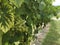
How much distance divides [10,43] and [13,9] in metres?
0.42

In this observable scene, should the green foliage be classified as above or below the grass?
above

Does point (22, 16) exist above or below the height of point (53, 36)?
above

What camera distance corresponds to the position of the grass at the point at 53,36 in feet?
15.1

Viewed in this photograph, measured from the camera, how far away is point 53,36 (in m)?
4.96

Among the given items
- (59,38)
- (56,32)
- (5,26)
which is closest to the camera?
(5,26)

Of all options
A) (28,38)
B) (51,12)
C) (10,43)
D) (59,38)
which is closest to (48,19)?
(51,12)

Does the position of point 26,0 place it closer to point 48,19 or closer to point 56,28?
point 48,19

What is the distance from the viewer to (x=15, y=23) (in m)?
2.39

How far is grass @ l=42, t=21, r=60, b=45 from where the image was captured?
462cm

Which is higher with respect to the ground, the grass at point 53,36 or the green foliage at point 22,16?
the green foliage at point 22,16

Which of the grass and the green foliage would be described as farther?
the grass

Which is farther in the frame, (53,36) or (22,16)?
(53,36)

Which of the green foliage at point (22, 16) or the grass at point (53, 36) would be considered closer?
the green foliage at point (22, 16)

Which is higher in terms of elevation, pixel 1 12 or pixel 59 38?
pixel 1 12
